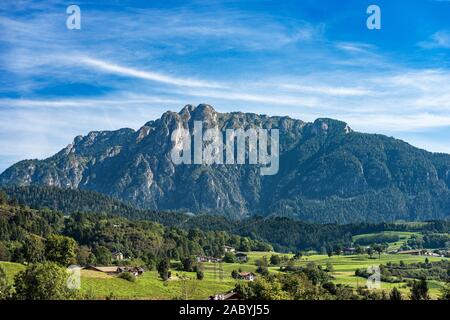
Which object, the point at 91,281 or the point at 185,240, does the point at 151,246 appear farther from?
the point at 91,281

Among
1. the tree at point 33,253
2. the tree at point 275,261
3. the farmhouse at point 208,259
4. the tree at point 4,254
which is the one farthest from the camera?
Answer: the tree at point 275,261

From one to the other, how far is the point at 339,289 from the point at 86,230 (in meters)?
112

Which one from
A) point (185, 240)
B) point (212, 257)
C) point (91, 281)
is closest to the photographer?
point (91, 281)

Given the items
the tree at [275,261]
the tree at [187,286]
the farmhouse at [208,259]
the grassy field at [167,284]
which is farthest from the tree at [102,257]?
the tree at [275,261]

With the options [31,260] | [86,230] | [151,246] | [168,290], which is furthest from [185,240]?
[168,290]

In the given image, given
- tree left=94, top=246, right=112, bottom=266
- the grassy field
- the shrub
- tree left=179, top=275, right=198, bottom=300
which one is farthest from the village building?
tree left=94, top=246, right=112, bottom=266

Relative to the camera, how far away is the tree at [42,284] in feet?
197

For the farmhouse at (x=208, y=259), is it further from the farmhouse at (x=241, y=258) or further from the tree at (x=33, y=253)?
the tree at (x=33, y=253)

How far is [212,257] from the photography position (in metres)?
182

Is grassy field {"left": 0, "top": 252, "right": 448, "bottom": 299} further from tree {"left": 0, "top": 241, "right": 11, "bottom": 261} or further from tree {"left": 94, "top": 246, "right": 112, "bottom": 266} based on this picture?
tree {"left": 94, "top": 246, "right": 112, "bottom": 266}

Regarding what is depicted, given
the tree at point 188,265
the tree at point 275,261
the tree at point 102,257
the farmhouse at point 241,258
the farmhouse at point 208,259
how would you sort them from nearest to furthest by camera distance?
the tree at point 188,265, the tree at point 102,257, the farmhouse at point 208,259, the tree at point 275,261, the farmhouse at point 241,258

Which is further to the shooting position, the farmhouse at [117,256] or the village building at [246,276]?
the farmhouse at [117,256]

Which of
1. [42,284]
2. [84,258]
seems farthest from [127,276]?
[42,284]

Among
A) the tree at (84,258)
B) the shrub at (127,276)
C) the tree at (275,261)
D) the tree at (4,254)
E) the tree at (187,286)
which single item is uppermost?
the tree at (4,254)
